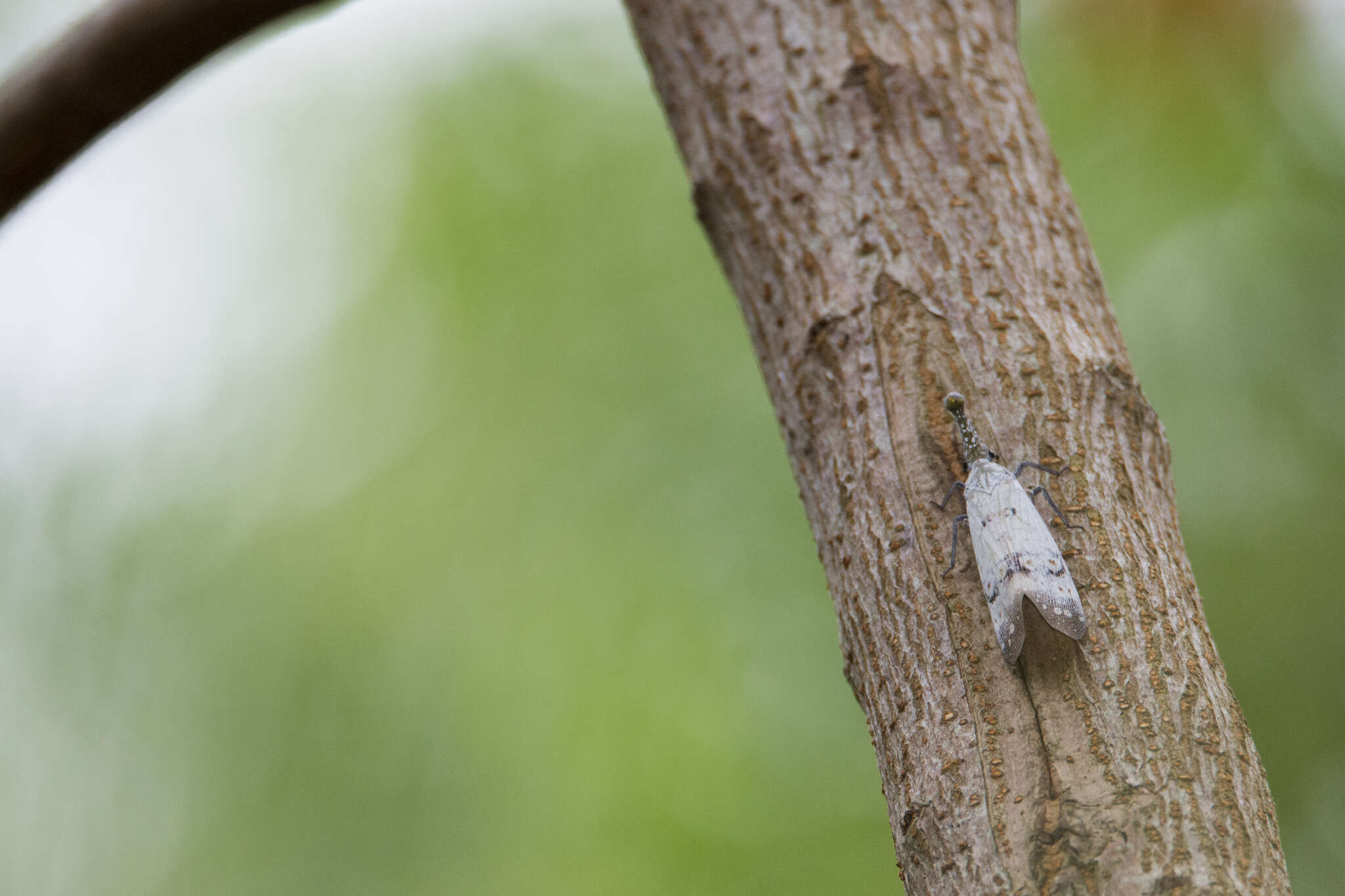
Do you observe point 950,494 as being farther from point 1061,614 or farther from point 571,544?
point 571,544

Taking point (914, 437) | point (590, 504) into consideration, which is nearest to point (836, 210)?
point (914, 437)

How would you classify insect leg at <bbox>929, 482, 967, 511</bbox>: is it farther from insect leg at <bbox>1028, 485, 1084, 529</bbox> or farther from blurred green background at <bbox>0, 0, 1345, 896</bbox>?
blurred green background at <bbox>0, 0, 1345, 896</bbox>

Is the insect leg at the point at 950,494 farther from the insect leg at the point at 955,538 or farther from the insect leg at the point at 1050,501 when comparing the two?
the insect leg at the point at 1050,501

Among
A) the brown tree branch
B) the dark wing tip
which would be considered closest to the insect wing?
the dark wing tip

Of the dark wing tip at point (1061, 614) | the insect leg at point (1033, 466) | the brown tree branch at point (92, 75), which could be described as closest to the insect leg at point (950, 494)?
the insect leg at point (1033, 466)

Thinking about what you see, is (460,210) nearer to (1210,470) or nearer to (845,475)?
(1210,470)

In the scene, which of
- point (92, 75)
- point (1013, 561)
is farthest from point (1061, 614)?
point (92, 75)
